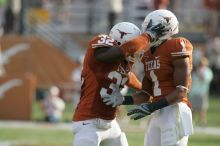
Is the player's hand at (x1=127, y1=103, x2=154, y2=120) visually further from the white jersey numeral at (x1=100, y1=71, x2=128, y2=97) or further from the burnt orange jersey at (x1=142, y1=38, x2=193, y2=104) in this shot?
the white jersey numeral at (x1=100, y1=71, x2=128, y2=97)

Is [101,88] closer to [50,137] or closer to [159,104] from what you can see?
[159,104]

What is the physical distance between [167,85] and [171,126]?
0.39m

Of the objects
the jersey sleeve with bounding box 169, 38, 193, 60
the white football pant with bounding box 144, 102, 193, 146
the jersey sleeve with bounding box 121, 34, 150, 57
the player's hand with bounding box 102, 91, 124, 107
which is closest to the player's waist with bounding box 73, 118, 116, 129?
the player's hand with bounding box 102, 91, 124, 107

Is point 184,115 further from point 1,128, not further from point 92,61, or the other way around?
point 1,128

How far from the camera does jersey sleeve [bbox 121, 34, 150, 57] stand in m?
7.80

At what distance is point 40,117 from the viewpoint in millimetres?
20781

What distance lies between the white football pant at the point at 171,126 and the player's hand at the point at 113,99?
0.36m

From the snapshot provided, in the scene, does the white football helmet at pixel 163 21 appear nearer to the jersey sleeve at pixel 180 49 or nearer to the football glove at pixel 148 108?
the jersey sleeve at pixel 180 49

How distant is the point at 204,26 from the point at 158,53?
73.2 ft

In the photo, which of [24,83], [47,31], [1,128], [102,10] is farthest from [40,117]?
[102,10]

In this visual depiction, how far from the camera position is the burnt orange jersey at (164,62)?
7996 mm

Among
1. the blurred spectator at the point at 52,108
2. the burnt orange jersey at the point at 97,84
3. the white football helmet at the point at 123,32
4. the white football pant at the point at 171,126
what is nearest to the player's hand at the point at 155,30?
the white football helmet at the point at 123,32

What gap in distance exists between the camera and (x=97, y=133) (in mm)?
8180

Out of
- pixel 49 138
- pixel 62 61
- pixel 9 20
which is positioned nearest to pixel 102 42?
pixel 49 138
